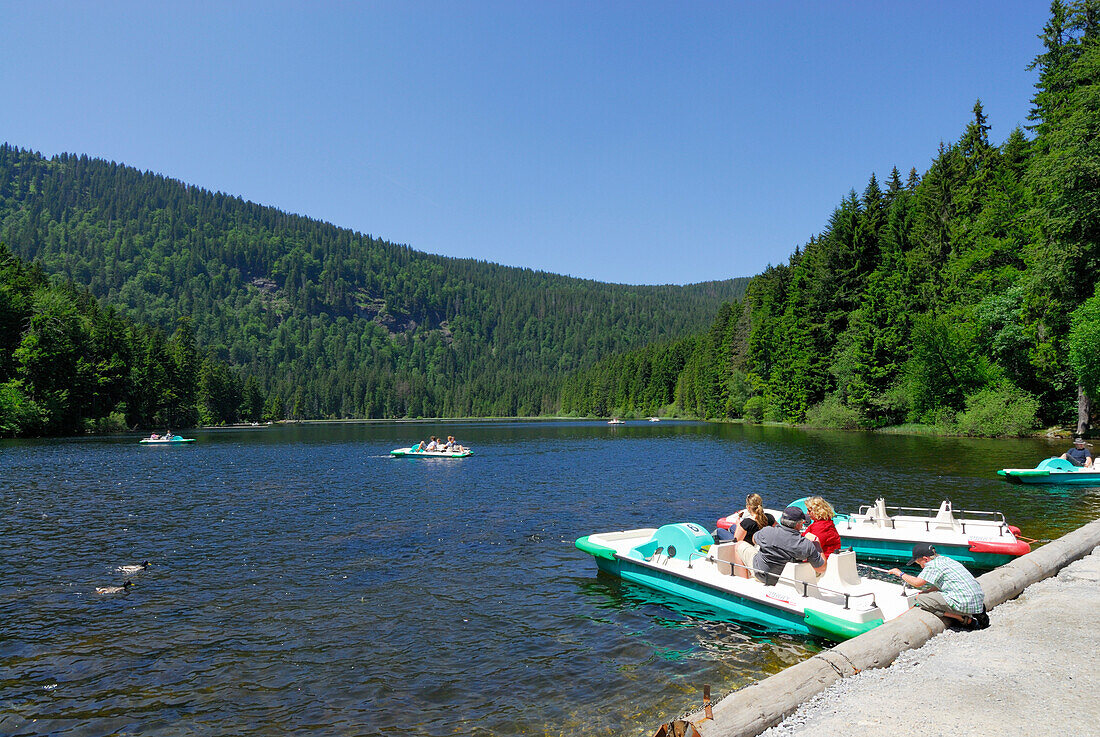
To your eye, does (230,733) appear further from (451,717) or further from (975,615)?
(975,615)

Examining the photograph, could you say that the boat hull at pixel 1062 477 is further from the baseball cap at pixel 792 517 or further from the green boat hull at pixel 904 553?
the baseball cap at pixel 792 517

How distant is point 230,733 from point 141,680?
9.52 feet

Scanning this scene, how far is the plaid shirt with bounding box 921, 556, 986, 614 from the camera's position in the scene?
33.4 feet

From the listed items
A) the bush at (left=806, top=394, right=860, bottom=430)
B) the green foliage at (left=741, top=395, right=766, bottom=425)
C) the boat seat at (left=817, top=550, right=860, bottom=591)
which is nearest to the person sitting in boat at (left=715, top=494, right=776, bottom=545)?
the boat seat at (left=817, top=550, right=860, bottom=591)

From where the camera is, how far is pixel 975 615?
33.8ft

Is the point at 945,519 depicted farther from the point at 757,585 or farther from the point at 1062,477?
the point at 1062,477

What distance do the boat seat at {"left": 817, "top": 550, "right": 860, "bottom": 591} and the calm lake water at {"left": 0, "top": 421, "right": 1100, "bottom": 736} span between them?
127cm

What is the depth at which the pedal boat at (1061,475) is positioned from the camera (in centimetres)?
2808

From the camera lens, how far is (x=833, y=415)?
247ft

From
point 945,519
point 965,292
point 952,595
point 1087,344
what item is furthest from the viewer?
point 965,292

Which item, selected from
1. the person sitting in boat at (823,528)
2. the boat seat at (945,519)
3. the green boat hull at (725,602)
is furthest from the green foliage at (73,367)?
the boat seat at (945,519)

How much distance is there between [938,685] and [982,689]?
1.53 ft

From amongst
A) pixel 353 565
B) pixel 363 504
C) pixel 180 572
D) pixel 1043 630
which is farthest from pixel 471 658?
pixel 363 504

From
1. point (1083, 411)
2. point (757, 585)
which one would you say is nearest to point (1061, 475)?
point (1083, 411)
